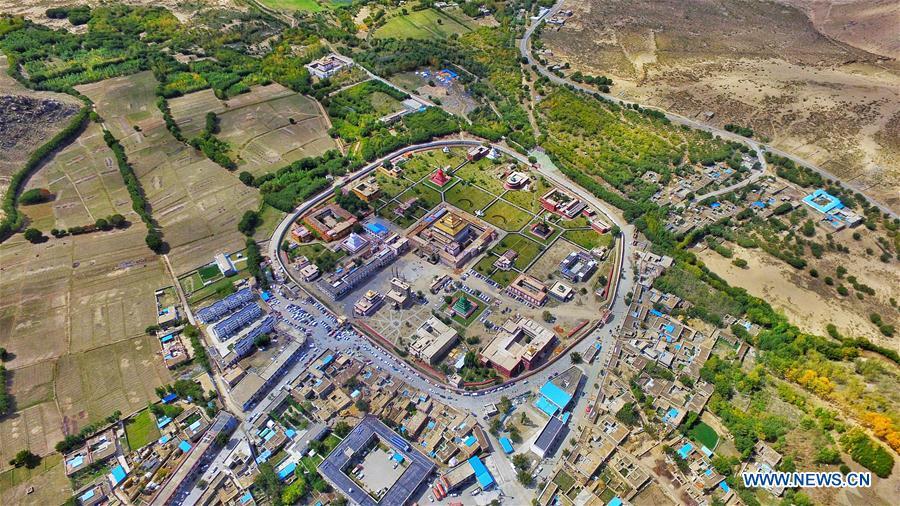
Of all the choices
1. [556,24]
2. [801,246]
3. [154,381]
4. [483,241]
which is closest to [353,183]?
[483,241]

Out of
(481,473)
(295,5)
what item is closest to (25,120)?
(295,5)

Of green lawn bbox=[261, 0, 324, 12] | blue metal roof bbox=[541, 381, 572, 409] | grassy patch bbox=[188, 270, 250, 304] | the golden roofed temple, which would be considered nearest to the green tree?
grassy patch bbox=[188, 270, 250, 304]

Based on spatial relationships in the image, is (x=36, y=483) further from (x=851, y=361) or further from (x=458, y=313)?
(x=851, y=361)

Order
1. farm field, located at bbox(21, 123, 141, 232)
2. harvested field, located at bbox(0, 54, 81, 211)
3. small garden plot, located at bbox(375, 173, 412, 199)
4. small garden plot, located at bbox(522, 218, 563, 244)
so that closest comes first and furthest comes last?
1. small garden plot, located at bbox(522, 218, 563, 244)
2. farm field, located at bbox(21, 123, 141, 232)
3. small garden plot, located at bbox(375, 173, 412, 199)
4. harvested field, located at bbox(0, 54, 81, 211)

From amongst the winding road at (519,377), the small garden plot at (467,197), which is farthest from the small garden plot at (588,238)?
the small garden plot at (467,197)

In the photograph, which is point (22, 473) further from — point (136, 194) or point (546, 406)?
point (546, 406)

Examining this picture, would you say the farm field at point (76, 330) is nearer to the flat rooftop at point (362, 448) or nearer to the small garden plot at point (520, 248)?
the flat rooftop at point (362, 448)

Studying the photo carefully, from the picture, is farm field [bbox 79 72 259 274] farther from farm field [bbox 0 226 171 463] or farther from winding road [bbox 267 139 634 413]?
winding road [bbox 267 139 634 413]
